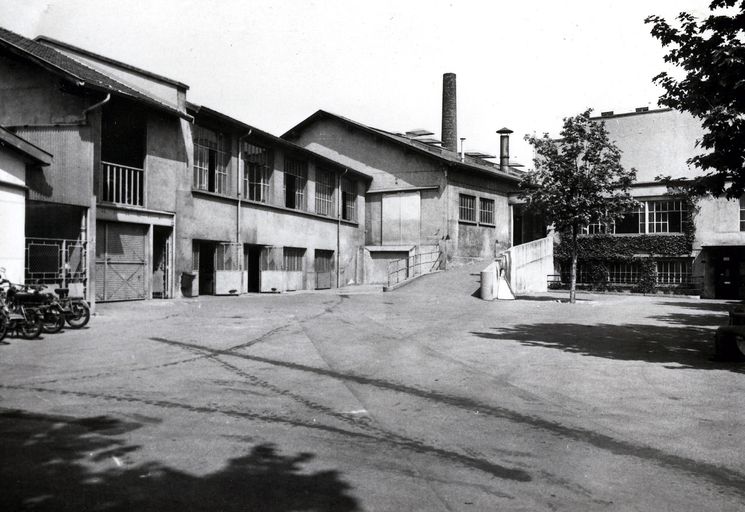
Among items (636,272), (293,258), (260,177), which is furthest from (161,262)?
(636,272)

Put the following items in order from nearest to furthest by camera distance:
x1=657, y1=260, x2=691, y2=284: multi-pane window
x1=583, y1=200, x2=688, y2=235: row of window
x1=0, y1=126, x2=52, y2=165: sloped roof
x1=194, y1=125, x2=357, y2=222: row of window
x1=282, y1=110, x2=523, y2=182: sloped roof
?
x1=0, y1=126, x2=52, y2=165: sloped roof, x1=194, y1=125, x2=357, y2=222: row of window, x1=657, y1=260, x2=691, y2=284: multi-pane window, x1=583, y1=200, x2=688, y2=235: row of window, x1=282, y1=110, x2=523, y2=182: sloped roof

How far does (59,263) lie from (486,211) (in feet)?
78.9


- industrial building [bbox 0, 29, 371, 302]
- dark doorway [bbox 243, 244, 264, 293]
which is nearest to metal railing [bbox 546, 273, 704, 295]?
industrial building [bbox 0, 29, 371, 302]

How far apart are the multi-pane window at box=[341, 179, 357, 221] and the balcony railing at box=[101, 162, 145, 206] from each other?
45.8 ft

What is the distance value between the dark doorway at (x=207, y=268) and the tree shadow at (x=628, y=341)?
13.3 meters

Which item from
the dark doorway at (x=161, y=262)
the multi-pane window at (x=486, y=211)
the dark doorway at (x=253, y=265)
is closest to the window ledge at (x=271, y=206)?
the dark doorway at (x=253, y=265)

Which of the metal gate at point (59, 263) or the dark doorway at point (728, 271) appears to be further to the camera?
the dark doorway at point (728, 271)

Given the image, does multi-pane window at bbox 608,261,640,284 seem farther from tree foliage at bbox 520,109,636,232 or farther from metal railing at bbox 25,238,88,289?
metal railing at bbox 25,238,88,289

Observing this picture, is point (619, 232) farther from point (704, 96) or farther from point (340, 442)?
point (340, 442)

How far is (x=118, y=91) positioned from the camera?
1758 centimetres

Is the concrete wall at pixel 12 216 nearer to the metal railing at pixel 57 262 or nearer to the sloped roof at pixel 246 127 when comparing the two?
the metal railing at pixel 57 262

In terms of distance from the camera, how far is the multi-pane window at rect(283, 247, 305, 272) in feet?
92.1

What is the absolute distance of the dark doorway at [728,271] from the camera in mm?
29750

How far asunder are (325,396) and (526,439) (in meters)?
2.39
